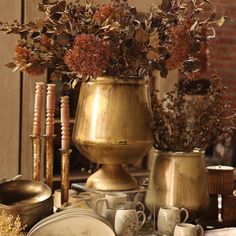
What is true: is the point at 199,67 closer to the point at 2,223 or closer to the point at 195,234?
the point at 195,234

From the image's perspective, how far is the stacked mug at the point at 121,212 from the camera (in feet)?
4.35

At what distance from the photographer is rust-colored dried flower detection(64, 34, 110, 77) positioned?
137 cm

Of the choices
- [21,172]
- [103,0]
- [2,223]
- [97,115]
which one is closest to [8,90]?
[21,172]

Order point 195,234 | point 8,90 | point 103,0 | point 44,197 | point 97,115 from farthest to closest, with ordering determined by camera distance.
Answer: point 103,0
point 8,90
point 97,115
point 44,197
point 195,234

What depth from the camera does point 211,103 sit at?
150cm

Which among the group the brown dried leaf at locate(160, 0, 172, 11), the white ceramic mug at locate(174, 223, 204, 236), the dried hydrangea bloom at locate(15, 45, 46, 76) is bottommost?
the white ceramic mug at locate(174, 223, 204, 236)

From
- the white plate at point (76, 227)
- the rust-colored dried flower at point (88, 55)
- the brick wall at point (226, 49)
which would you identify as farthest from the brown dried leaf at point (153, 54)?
the brick wall at point (226, 49)

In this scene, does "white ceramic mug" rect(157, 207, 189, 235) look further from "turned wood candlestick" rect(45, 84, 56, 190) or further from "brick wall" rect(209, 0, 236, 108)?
"brick wall" rect(209, 0, 236, 108)

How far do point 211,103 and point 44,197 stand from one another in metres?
0.54

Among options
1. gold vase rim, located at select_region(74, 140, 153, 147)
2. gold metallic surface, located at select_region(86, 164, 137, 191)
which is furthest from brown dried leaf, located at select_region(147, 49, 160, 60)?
gold metallic surface, located at select_region(86, 164, 137, 191)

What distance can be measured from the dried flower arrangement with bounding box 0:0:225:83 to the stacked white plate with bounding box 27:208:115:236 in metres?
0.39

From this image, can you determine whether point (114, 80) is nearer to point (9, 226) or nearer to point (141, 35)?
point (141, 35)

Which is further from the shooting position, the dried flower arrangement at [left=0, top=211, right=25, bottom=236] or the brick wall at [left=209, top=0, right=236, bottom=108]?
the brick wall at [left=209, top=0, right=236, bottom=108]

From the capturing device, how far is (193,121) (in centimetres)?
151
